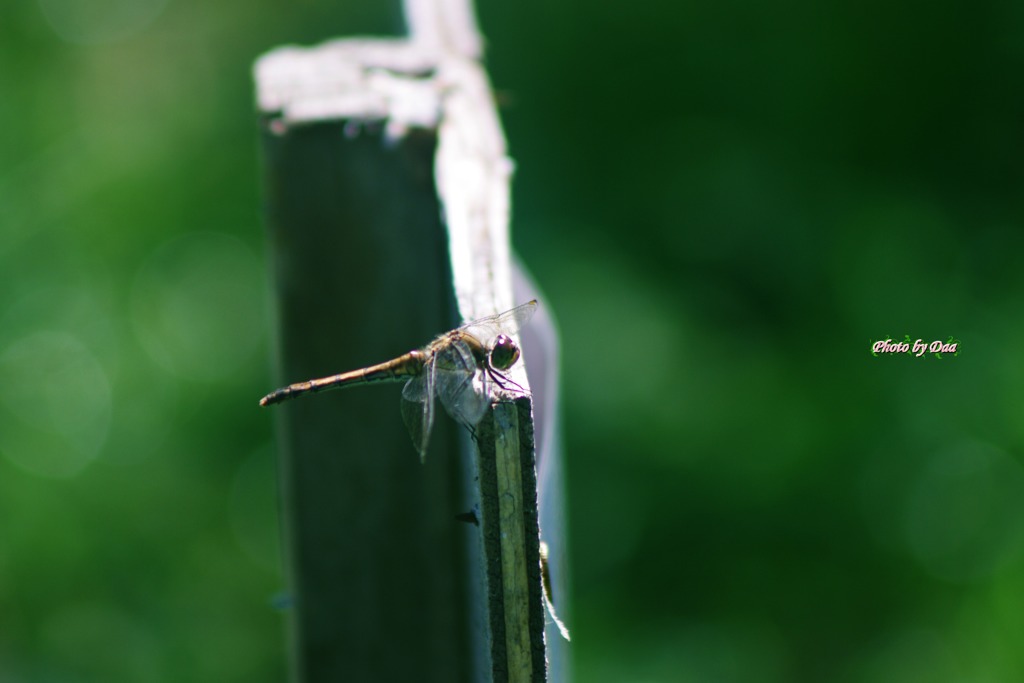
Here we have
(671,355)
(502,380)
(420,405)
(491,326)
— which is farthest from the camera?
(671,355)

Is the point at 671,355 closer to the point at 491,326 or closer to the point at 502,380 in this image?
the point at 491,326

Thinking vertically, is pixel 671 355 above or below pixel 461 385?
above

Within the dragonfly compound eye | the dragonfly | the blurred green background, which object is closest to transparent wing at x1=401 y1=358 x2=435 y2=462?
the dragonfly

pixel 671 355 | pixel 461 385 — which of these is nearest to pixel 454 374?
pixel 461 385

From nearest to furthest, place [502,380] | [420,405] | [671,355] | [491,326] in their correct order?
[502,380] → [491,326] → [420,405] → [671,355]

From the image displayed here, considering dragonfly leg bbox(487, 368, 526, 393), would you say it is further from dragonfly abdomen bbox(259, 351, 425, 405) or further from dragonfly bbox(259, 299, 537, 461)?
dragonfly abdomen bbox(259, 351, 425, 405)

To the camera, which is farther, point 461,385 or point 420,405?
point 420,405

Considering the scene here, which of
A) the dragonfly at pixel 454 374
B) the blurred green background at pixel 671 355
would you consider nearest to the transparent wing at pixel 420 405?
the dragonfly at pixel 454 374
